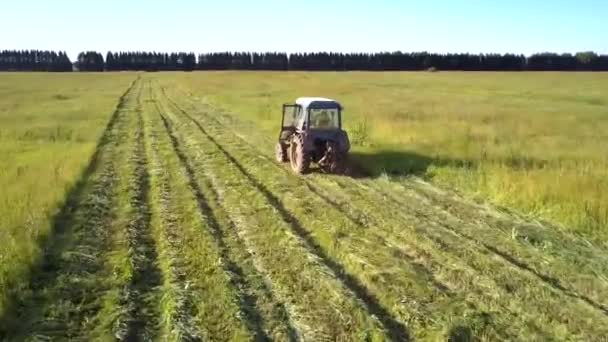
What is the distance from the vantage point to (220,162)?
13.8m

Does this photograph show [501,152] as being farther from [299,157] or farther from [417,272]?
[417,272]

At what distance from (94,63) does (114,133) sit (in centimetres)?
10720

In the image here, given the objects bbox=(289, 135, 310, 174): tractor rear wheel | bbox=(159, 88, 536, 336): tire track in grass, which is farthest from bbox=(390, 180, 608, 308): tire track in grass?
bbox=(289, 135, 310, 174): tractor rear wheel

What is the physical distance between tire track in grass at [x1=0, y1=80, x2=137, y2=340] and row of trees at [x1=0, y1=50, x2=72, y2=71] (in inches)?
4787

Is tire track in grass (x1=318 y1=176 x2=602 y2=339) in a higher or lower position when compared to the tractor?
lower

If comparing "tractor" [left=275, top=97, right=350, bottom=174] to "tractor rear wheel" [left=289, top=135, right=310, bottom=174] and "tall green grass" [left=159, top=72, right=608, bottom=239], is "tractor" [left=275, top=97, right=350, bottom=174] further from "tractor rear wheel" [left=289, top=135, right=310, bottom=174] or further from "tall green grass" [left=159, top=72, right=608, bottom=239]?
"tall green grass" [left=159, top=72, right=608, bottom=239]

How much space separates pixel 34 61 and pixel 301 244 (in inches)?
5467

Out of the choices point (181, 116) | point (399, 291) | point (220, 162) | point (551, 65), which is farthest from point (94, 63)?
point (399, 291)

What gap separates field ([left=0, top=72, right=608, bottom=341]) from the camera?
5.61 metres

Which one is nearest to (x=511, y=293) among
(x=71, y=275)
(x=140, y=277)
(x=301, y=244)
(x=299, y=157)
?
(x=301, y=244)

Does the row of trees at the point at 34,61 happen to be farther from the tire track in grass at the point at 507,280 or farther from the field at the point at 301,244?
the tire track in grass at the point at 507,280

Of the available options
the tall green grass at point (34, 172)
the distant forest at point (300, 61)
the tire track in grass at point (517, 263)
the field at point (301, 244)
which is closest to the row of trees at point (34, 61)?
the distant forest at point (300, 61)

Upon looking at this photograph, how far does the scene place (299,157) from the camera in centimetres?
1254

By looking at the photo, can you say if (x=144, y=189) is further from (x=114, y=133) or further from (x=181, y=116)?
(x=181, y=116)
